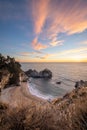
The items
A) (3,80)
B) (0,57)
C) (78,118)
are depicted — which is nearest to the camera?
(78,118)

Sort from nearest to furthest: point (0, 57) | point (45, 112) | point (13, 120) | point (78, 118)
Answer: point (78, 118) < point (13, 120) < point (45, 112) < point (0, 57)

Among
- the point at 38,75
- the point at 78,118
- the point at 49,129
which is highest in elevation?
the point at 78,118

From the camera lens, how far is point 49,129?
3.71m

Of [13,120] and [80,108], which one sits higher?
[80,108]

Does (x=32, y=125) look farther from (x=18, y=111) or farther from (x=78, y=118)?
(x=78, y=118)

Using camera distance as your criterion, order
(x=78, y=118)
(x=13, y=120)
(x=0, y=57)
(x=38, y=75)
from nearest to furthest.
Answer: (x=78, y=118)
(x=13, y=120)
(x=0, y=57)
(x=38, y=75)

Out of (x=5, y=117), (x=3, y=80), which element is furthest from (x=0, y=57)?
(x=5, y=117)

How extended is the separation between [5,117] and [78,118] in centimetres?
179

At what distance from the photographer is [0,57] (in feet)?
168

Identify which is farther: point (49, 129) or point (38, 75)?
point (38, 75)

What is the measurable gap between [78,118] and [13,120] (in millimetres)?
1471

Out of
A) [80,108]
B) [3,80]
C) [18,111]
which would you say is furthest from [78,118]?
[3,80]

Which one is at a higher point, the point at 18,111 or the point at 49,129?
the point at 18,111

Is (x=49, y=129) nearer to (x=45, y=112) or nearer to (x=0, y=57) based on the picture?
(x=45, y=112)
